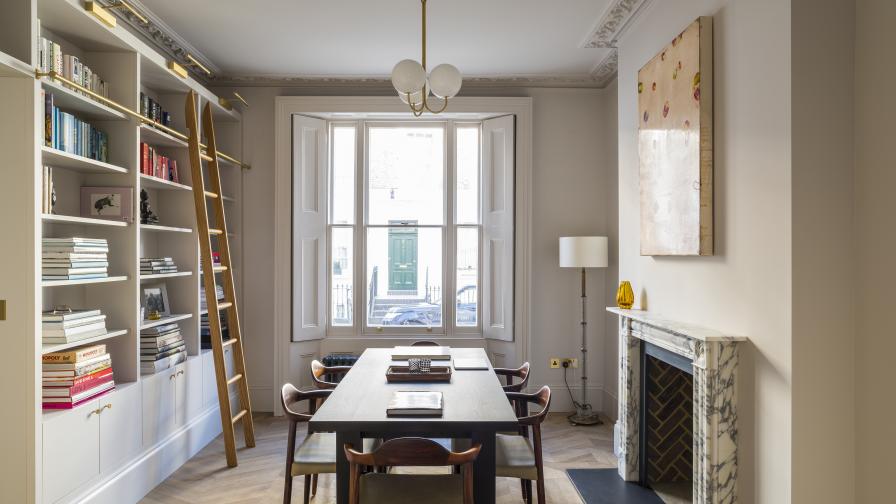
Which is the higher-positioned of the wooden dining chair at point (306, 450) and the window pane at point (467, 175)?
the window pane at point (467, 175)

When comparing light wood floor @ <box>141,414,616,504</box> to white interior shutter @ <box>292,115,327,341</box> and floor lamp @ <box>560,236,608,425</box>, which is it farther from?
Answer: white interior shutter @ <box>292,115,327,341</box>

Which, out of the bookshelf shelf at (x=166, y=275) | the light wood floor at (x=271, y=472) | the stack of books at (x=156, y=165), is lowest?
the light wood floor at (x=271, y=472)

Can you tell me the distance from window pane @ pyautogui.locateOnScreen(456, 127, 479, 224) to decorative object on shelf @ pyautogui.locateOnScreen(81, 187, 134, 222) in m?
3.03

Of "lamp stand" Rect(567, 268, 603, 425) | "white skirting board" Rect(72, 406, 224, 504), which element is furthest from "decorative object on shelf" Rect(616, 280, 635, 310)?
"white skirting board" Rect(72, 406, 224, 504)

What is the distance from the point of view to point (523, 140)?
5504 millimetres

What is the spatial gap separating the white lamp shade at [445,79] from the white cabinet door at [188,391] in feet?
9.11

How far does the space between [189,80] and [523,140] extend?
115 inches

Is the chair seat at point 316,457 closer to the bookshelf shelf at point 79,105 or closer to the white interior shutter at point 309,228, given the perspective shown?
the bookshelf shelf at point 79,105

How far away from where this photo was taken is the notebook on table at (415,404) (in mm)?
2488

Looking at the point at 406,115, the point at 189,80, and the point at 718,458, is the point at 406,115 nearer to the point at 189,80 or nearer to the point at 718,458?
the point at 189,80

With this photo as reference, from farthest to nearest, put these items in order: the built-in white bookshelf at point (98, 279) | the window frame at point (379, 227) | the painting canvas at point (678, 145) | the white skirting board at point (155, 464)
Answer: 1. the window frame at point (379, 227)
2. the white skirting board at point (155, 464)
3. the painting canvas at point (678, 145)
4. the built-in white bookshelf at point (98, 279)

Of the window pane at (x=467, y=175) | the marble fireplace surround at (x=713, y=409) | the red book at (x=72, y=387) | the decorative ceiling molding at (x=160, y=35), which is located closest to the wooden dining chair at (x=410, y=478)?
the marble fireplace surround at (x=713, y=409)

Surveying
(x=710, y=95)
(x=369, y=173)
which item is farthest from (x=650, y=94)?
(x=369, y=173)

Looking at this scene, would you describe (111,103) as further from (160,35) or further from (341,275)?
(341,275)
